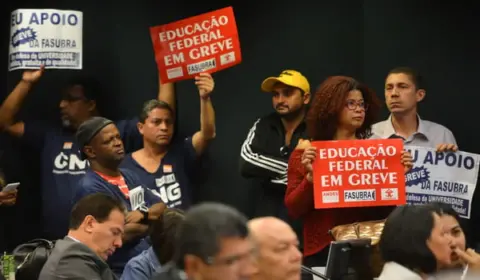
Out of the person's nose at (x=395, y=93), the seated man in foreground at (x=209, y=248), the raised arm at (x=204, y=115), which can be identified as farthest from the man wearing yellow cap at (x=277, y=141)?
the seated man in foreground at (x=209, y=248)

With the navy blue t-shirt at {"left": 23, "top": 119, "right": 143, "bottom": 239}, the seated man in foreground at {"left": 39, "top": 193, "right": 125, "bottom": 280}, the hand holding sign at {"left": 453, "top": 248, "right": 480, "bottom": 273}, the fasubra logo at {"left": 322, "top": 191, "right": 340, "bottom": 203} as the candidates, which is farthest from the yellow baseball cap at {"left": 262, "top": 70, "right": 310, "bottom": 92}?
the hand holding sign at {"left": 453, "top": 248, "right": 480, "bottom": 273}

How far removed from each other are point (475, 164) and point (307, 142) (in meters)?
1.18

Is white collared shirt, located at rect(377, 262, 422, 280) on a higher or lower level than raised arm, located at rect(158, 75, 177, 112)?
lower

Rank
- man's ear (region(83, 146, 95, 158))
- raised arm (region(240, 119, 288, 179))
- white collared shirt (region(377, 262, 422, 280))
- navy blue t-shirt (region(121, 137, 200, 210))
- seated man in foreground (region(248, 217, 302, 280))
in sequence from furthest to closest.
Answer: navy blue t-shirt (region(121, 137, 200, 210)) < raised arm (region(240, 119, 288, 179)) < man's ear (region(83, 146, 95, 158)) < white collared shirt (region(377, 262, 422, 280)) < seated man in foreground (region(248, 217, 302, 280))

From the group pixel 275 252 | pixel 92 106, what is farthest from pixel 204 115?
pixel 275 252

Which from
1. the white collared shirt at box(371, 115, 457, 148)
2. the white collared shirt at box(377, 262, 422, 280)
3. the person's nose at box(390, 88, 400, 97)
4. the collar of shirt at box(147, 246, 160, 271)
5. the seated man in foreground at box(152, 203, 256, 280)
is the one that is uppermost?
the person's nose at box(390, 88, 400, 97)

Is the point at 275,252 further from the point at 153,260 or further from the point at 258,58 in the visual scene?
the point at 258,58

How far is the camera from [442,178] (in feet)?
21.3

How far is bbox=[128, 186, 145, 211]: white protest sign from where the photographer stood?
6.17 meters

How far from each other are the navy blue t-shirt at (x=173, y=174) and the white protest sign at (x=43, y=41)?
2.57 ft

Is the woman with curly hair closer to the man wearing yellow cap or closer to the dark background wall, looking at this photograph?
the man wearing yellow cap

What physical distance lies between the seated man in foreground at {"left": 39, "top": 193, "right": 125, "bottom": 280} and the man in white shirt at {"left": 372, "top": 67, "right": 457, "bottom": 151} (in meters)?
2.18

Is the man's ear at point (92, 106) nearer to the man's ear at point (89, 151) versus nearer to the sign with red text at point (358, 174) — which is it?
the man's ear at point (89, 151)

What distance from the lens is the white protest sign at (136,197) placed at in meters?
6.17
